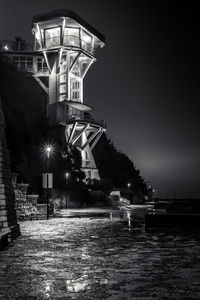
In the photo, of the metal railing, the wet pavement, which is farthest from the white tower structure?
the wet pavement

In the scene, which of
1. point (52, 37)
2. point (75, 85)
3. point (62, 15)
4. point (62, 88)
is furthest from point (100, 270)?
point (75, 85)

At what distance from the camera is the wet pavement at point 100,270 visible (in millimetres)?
7406

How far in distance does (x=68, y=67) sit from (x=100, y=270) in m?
58.6

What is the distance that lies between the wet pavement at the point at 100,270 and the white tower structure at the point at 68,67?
51.6 meters

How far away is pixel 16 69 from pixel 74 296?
65926 mm

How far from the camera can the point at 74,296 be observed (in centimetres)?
716

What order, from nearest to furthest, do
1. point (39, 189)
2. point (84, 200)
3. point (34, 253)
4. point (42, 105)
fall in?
point (34, 253)
point (39, 189)
point (84, 200)
point (42, 105)

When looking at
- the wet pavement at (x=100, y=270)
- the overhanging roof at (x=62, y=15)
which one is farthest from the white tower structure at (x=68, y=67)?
the wet pavement at (x=100, y=270)

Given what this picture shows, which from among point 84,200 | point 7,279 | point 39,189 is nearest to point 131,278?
point 7,279

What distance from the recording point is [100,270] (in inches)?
383

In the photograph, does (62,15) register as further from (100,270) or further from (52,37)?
(100,270)

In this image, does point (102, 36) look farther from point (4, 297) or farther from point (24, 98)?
point (4, 297)

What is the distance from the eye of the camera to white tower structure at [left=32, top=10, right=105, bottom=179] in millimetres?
63375

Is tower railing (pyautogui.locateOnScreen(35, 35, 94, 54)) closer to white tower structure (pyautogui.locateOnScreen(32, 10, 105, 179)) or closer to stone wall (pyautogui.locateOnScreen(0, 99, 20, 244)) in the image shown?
white tower structure (pyautogui.locateOnScreen(32, 10, 105, 179))
